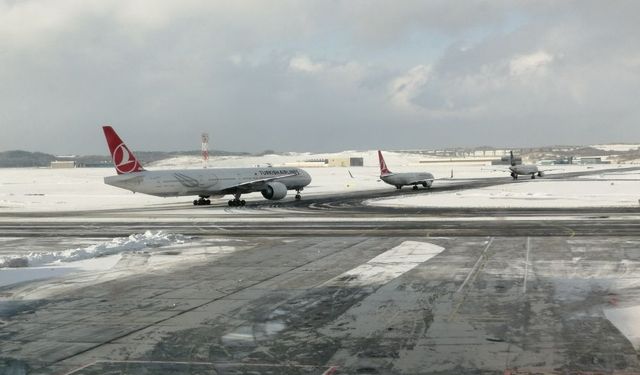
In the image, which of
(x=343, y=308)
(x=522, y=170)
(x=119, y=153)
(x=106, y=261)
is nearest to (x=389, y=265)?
(x=343, y=308)

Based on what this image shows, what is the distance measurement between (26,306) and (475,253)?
A: 1495 centimetres

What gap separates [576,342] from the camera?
10.8 m

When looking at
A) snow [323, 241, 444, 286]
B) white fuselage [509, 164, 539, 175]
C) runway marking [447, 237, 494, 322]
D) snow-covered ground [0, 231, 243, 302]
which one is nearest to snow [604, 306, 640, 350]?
runway marking [447, 237, 494, 322]

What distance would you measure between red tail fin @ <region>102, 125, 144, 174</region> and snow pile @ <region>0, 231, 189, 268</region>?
75.9 feet

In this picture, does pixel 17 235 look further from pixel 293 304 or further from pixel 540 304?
pixel 540 304

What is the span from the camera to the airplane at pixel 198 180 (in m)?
51.1

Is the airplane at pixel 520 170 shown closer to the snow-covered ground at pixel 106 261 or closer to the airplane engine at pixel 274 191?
the airplane engine at pixel 274 191

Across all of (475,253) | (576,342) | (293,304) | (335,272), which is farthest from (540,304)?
(475,253)

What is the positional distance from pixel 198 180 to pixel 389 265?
37166mm

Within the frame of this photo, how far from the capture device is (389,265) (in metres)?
20.4

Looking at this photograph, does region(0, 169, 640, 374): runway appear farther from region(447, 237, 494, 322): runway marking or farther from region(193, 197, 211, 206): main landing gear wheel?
region(193, 197, 211, 206): main landing gear wheel

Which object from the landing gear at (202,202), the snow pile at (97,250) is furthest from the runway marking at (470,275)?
the landing gear at (202,202)

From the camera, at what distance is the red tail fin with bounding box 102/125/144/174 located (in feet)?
167

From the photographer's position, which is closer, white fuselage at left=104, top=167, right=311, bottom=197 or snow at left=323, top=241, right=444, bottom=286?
snow at left=323, top=241, right=444, bottom=286
